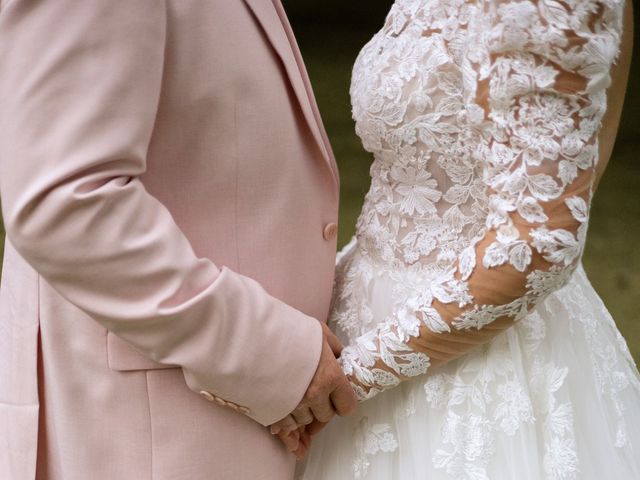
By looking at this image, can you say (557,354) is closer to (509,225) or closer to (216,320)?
(509,225)

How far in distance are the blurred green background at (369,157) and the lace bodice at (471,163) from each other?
216cm

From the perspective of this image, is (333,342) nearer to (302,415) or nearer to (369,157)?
(302,415)

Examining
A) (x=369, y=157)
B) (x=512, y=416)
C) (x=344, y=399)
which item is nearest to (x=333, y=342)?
(x=344, y=399)

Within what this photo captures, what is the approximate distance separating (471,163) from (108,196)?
402 millimetres

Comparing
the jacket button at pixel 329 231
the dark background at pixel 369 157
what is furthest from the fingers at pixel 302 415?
the dark background at pixel 369 157

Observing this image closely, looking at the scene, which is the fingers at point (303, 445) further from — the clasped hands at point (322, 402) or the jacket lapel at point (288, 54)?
the jacket lapel at point (288, 54)

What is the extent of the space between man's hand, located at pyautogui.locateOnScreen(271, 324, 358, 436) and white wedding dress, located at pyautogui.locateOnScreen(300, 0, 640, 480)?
0.02 metres

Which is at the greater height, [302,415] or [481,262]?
[481,262]

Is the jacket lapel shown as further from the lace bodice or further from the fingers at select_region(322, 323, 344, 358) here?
the fingers at select_region(322, 323, 344, 358)

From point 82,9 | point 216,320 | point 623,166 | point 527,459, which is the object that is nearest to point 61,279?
point 216,320

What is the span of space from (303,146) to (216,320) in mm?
235

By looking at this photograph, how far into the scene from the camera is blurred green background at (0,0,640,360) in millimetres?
3314

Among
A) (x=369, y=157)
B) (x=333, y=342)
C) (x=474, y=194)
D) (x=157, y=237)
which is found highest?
(x=157, y=237)

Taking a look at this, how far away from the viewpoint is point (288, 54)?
0.91 m
